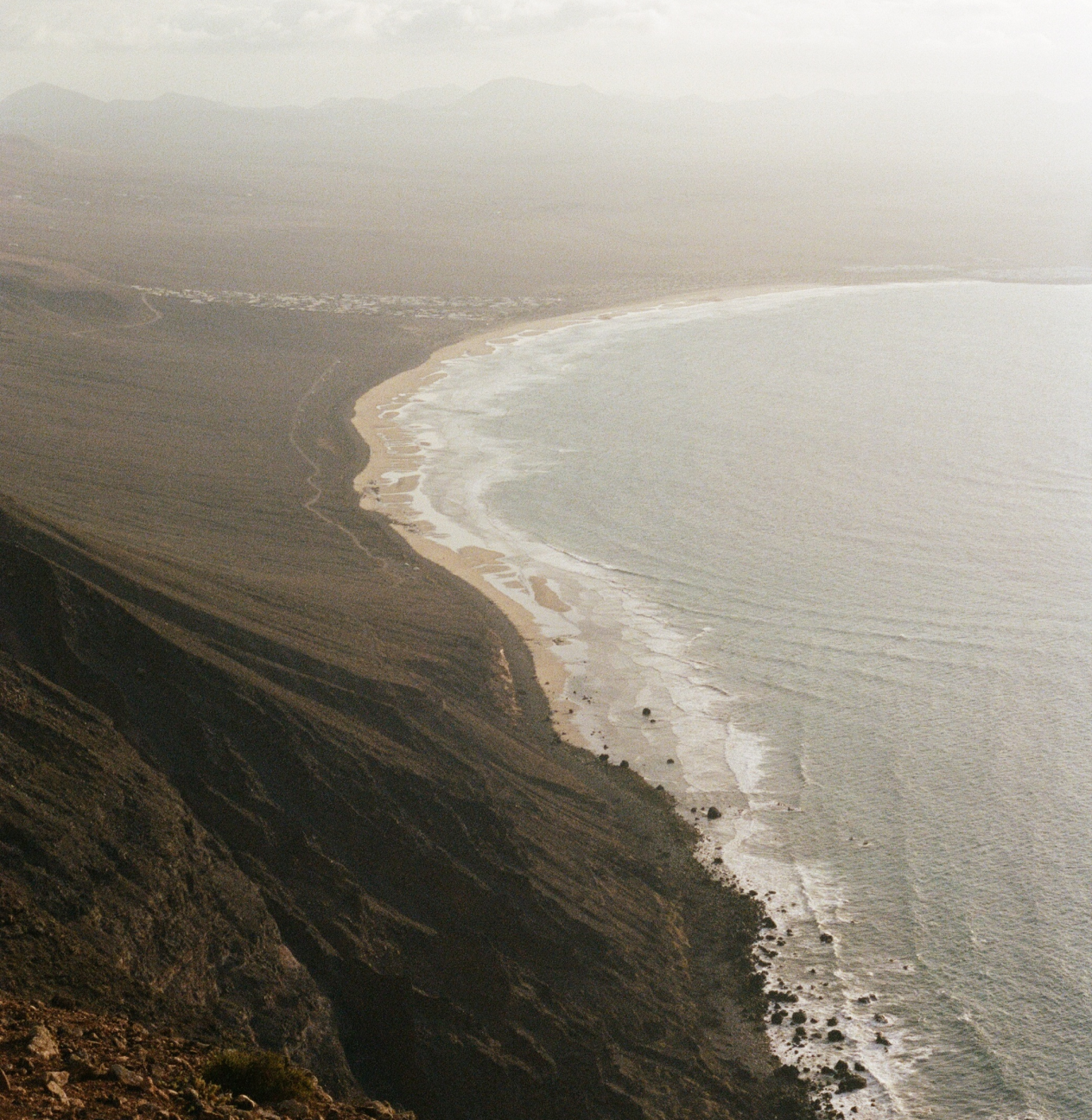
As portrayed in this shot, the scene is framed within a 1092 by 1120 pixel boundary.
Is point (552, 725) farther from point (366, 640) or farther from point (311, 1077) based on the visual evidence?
point (311, 1077)

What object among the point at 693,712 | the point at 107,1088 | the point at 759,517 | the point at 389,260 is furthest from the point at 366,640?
the point at 389,260

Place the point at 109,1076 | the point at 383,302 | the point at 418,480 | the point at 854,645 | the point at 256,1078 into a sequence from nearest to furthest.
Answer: the point at 109,1076 → the point at 256,1078 → the point at 854,645 → the point at 418,480 → the point at 383,302

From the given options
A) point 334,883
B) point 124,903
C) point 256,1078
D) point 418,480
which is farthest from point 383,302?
point 256,1078

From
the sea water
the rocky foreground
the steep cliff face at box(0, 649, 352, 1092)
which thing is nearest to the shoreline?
the sea water

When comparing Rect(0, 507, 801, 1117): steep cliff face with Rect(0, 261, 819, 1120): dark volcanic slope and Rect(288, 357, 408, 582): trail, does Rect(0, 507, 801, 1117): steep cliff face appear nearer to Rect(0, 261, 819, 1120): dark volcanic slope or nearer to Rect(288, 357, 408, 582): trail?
Rect(0, 261, 819, 1120): dark volcanic slope

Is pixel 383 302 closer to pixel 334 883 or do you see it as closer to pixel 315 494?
pixel 315 494

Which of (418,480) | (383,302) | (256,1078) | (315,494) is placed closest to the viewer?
(256,1078)

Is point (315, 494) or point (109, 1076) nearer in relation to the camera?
point (109, 1076)
